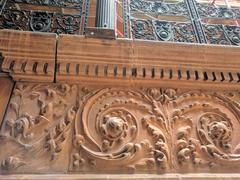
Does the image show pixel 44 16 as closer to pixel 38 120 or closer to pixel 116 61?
pixel 116 61

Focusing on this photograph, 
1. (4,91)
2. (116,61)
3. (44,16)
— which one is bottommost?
(4,91)

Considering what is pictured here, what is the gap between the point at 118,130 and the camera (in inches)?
71.7

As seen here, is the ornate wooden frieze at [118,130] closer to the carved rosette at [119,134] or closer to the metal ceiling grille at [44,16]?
the carved rosette at [119,134]

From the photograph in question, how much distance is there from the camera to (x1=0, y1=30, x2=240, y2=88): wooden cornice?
1992mm

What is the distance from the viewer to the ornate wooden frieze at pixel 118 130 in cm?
172

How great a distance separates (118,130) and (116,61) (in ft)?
1.69

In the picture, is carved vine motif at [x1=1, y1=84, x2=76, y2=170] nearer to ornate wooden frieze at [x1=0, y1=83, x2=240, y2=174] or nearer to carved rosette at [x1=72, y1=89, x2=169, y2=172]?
ornate wooden frieze at [x1=0, y1=83, x2=240, y2=174]

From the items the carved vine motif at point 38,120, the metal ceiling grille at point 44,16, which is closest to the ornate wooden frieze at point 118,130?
the carved vine motif at point 38,120

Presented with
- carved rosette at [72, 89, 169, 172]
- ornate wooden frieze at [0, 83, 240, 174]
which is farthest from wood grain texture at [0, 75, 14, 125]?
carved rosette at [72, 89, 169, 172]

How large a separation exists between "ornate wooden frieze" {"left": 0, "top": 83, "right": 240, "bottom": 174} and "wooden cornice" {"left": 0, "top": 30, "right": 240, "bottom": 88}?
0.26ft

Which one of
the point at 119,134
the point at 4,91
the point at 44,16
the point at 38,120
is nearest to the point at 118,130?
the point at 119,134

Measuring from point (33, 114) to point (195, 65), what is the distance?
1202mm

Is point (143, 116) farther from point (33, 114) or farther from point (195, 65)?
point (33, 114)

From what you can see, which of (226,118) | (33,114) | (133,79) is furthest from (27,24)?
(226,118)
